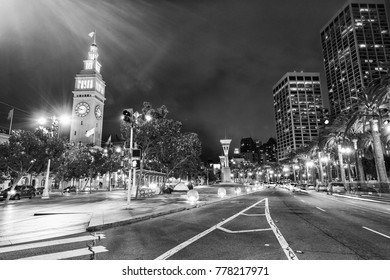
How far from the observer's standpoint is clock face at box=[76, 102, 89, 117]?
301 ft

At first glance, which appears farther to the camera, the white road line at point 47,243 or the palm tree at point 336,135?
the palm tree at point 336,135

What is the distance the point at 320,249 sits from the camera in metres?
6.32

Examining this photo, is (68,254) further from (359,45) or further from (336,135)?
(359,45)

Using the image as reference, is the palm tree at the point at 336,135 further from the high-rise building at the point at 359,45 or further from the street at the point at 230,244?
the high-rise building at the point at 359,45

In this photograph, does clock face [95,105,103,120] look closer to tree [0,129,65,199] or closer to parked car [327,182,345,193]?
tree [0,129,65,199]

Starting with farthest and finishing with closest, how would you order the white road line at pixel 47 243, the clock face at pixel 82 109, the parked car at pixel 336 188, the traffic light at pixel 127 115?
the clock face at pixel 82 109, the parked car at pixel 336 188, the traffic light at pixel 127 115, the white road line at pixel 47 243

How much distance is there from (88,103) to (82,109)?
329 cm

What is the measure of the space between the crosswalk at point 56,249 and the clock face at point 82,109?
93378 millimetres

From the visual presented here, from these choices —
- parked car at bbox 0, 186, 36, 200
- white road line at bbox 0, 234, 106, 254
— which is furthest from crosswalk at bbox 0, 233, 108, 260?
parked car at bbox 0, 186, 36, 200

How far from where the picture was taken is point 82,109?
92.6 m

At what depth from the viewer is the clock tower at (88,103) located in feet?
295

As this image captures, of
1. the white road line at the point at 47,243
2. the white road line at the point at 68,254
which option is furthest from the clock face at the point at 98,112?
the white road line at the point at 68,254

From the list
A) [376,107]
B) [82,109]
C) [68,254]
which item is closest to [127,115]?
[68,254]
